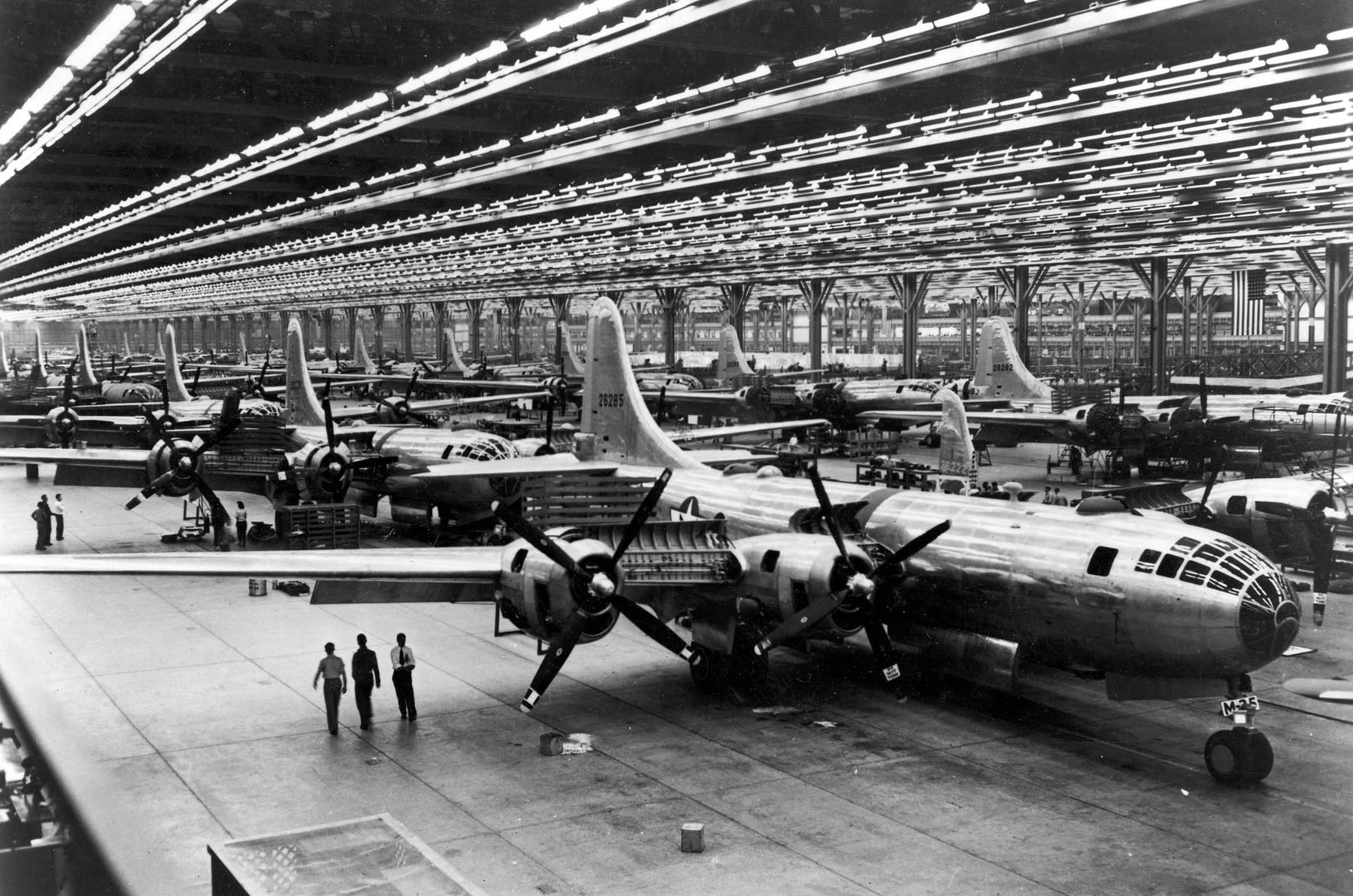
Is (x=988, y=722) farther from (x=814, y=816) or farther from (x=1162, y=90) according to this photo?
(x=1162, y=90)

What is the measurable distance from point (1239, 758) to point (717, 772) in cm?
761

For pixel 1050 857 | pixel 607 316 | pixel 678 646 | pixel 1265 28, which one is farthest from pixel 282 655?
pixel 1265 28

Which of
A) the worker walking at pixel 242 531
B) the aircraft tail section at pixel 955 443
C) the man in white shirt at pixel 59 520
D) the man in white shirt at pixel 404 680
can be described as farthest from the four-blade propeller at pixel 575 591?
the man in white shirt at pixel 59 520

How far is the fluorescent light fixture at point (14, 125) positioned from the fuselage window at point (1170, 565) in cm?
2404

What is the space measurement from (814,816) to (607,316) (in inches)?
698

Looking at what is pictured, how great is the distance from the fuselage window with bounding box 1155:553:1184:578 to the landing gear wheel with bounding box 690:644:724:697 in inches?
306

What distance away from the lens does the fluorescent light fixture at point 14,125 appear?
25203 millimetres

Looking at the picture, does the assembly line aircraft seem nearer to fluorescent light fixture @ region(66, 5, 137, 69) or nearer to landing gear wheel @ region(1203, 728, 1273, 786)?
landing gear wheel @ region(1203, 728, 1273, 786)

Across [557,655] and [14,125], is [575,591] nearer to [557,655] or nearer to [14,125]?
[557,655]

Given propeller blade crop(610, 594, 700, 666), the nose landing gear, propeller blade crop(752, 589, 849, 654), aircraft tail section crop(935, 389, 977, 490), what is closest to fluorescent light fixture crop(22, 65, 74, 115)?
propeller blade crop(610, 594, 700, 666)

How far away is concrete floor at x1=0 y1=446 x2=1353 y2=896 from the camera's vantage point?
14.4 metres

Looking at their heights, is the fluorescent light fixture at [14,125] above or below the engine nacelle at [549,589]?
above

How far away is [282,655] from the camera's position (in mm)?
24703

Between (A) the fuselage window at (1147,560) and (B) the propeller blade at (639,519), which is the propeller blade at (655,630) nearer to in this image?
(B) the propeller blade at (639,519)
